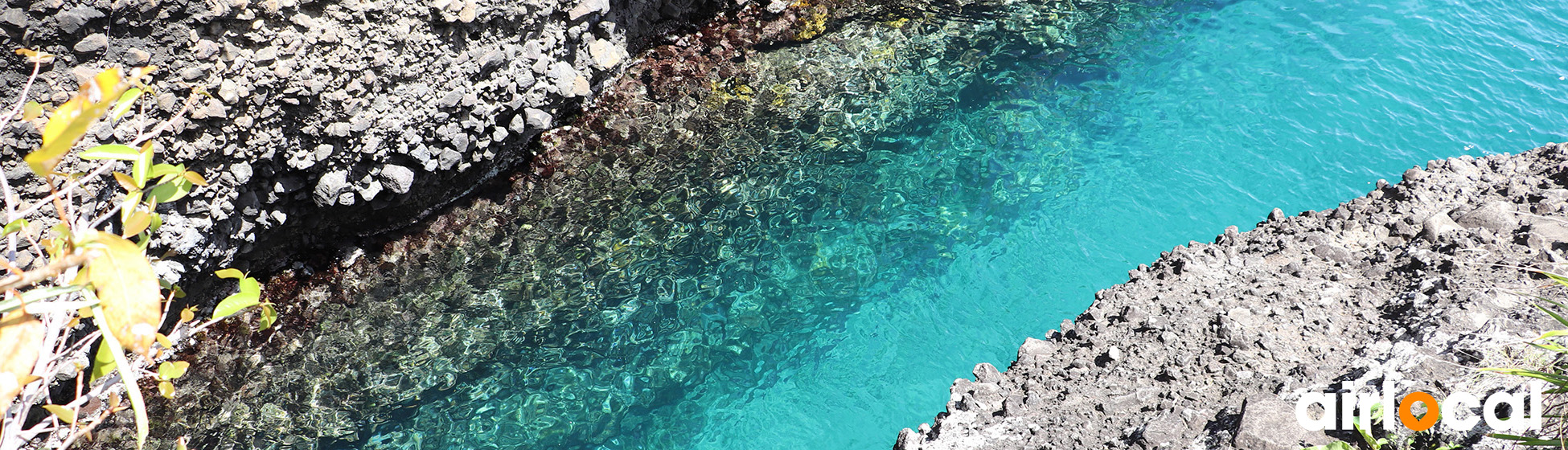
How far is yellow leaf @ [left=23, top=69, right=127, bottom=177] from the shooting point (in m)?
1.01

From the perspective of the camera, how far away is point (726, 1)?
743 cm

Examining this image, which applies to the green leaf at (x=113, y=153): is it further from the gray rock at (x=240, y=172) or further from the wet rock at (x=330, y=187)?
the wet rock at (x=330, y=187)

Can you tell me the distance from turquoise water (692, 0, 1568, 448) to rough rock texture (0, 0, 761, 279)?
2.79 meters

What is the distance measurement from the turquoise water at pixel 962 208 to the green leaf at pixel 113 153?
3.68m

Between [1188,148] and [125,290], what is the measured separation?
23.1 ft

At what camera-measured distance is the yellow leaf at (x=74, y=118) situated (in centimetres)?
101

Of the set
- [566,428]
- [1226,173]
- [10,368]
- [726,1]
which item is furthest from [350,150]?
[1226,173]

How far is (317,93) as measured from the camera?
4855 mm

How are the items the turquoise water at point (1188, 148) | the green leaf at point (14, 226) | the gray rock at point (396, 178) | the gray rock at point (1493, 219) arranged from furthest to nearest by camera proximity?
the gray rock at point (396, 178), the turquoise water at point (1188, 148), the gray rock at point (1493, 219), the green leaf at point (14, 226)

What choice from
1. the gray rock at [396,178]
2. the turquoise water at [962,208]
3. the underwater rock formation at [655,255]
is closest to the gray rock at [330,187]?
the gray rock at [396,178]

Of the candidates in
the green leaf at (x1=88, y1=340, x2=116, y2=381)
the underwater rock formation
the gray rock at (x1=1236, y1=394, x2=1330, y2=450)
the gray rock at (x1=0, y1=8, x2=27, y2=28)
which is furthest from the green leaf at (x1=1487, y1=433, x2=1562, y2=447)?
the gray rock at (x1=0, y1=8, x2=27, y2=28)

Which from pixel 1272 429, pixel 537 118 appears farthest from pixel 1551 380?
pixel 537 118

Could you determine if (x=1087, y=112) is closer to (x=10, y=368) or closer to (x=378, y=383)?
(x=378, y=383)

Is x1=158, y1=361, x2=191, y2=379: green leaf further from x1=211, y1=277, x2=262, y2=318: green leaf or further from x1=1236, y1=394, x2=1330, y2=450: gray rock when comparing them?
x1=1236, y1=394, x2=1330, y2=450: gray rock
